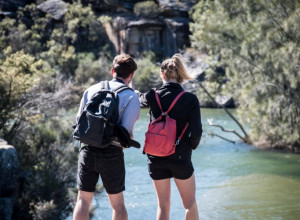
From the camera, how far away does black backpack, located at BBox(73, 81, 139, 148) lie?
8.98ft

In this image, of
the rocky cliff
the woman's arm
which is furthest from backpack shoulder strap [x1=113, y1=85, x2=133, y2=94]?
the rocky cliff

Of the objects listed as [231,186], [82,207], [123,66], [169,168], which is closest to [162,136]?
[169,168]

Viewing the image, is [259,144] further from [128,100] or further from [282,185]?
[128,100]

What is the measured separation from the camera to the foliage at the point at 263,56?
11.7 meters

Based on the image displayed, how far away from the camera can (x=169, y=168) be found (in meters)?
3.02

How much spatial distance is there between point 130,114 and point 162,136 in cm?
32

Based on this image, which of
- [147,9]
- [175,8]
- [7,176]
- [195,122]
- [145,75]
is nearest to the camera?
[195,122]

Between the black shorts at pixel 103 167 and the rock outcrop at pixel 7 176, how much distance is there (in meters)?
2.85

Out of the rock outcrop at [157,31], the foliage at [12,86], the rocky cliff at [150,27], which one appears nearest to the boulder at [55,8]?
the rocky cliff at [150,27]

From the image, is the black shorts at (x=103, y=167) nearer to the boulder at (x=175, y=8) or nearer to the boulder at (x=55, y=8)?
the boulder at (x=175, y=8)

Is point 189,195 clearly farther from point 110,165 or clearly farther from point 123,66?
point 123,66

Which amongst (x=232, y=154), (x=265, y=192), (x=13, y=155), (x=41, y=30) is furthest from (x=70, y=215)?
(x=41, y=30)

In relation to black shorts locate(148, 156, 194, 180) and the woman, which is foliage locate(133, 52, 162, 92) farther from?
black shorts locate(148, 156, 194, 180)

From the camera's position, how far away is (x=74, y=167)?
8445mm
